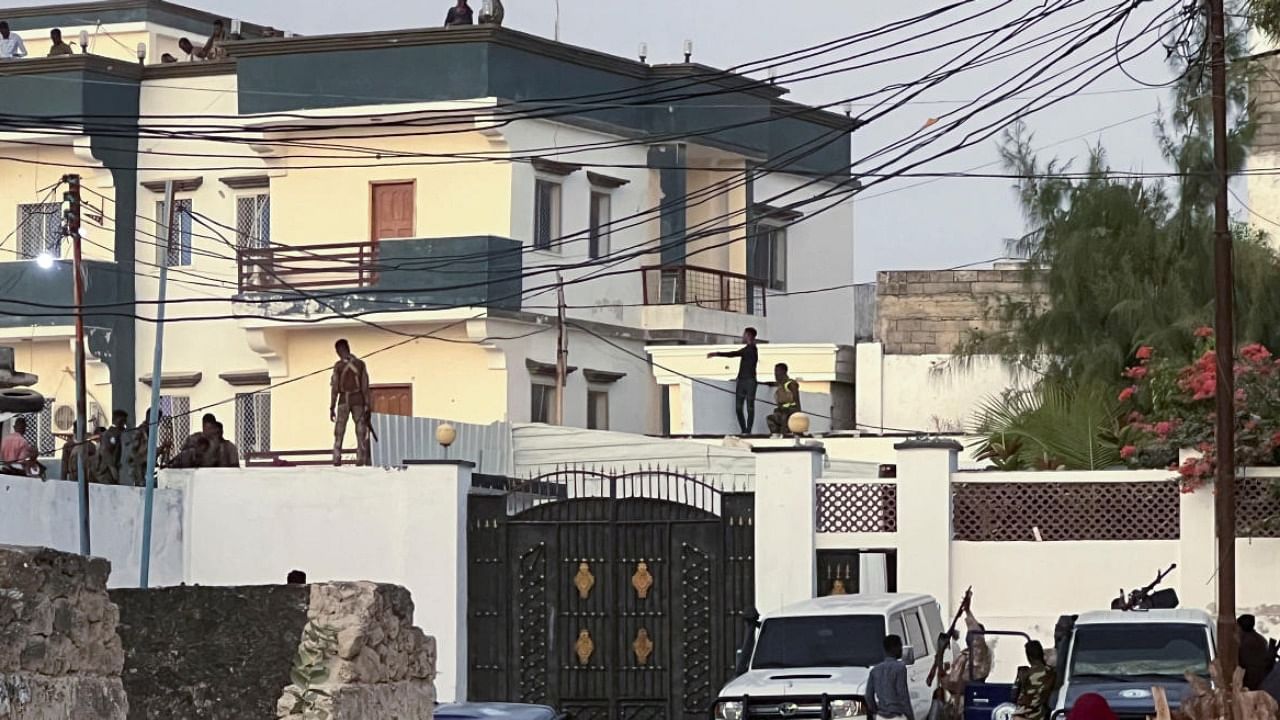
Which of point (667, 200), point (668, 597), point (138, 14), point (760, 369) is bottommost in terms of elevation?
point (668, 597)

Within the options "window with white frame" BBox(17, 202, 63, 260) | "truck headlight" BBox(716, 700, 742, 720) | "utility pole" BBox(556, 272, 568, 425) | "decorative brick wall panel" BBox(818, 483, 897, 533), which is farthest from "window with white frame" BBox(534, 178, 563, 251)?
"truck headlight" BBox(716, 700, 742, 720)

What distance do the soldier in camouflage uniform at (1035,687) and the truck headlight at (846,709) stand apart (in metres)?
1.27

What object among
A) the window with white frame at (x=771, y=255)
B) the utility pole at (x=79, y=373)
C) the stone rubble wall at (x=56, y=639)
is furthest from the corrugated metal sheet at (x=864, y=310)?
the stone rubble wall at (x=56, y=639)

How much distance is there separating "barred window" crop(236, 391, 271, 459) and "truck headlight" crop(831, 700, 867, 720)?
19.6 metres

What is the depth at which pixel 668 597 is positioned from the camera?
25000 mm

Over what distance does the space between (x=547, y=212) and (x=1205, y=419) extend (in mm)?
15788

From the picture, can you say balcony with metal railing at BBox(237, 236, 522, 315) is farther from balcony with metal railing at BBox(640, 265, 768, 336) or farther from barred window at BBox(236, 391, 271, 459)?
balcony with metal railing at BBox(640, 265, 768, 336)

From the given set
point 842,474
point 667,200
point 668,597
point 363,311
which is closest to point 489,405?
point 363,311

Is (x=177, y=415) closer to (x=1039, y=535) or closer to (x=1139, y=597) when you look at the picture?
(x=1039, y=535)

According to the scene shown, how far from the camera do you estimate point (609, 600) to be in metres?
25.2

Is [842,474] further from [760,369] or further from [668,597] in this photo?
[760,369]

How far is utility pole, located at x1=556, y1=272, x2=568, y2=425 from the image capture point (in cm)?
3700

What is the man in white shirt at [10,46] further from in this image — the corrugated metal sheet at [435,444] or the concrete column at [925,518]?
the concrete column at [925,518]

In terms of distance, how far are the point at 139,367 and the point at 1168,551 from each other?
67.4ft
